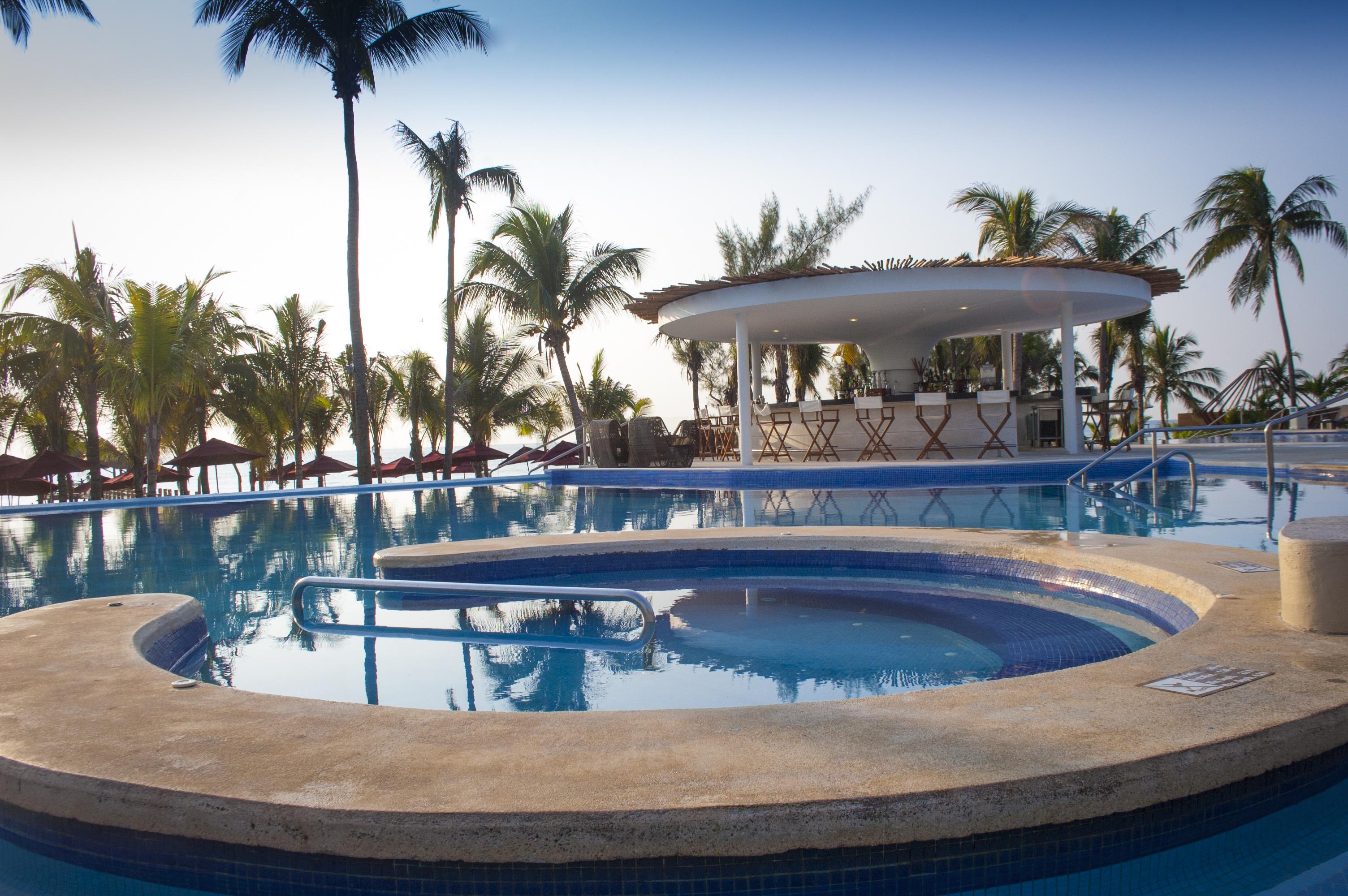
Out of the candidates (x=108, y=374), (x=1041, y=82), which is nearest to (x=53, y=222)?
(x=108, y=374)

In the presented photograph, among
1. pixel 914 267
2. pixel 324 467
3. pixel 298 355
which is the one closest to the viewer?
pixel 914 267

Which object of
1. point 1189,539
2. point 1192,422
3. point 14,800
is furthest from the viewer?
point 1192,422

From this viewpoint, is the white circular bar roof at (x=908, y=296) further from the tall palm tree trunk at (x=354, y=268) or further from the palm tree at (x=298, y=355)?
the palm tree at (x=298, y=355)

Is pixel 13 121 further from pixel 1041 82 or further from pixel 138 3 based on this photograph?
pixel 1041 82

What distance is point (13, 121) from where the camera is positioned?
46.5 feet

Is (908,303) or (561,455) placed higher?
(908,303)

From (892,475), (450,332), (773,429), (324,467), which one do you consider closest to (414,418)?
(324,467)

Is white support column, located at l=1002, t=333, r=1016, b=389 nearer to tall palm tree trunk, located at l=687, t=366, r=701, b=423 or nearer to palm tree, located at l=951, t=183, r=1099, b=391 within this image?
palm tree, located at l=951, t=183, r=1099, b=391

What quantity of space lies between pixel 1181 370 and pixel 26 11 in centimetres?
3561

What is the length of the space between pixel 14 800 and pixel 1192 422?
30936 mm

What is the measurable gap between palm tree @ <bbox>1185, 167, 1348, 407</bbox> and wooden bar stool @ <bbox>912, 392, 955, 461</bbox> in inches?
533

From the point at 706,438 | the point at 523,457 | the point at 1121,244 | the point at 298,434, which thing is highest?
the point at 1121,244

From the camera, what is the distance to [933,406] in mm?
15555

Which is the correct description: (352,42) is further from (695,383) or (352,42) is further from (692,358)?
(695,383)
